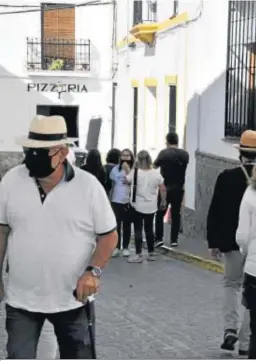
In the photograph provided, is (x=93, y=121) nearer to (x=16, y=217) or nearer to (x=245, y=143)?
(x=245, y=143)

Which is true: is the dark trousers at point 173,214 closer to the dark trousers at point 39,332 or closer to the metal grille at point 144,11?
the metal grille at point 144,11

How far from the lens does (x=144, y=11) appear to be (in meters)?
21.4

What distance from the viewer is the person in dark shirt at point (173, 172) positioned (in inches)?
533

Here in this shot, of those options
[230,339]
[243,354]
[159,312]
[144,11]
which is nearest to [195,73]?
[144,11]

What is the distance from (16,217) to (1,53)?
25.5m

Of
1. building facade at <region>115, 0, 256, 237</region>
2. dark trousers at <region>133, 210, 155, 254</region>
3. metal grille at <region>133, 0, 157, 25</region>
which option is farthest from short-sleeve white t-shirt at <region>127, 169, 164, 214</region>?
metal grille at <region>133, 0, 157, 25</region>

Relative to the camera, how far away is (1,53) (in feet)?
97.0

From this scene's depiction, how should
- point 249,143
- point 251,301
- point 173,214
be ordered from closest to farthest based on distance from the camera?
point 251,301
point 249,143
point 173,214

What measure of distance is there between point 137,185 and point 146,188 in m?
0.13

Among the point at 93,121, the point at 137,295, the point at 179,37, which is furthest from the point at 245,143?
the point at 93,121

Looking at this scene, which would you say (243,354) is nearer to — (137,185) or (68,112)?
(137,185)

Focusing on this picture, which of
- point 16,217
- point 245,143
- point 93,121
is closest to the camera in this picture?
point 16,217

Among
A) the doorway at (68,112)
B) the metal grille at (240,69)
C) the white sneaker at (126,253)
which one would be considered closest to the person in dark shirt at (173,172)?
the white sneaker at (126,253)

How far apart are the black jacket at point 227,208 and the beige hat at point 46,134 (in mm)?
2215
